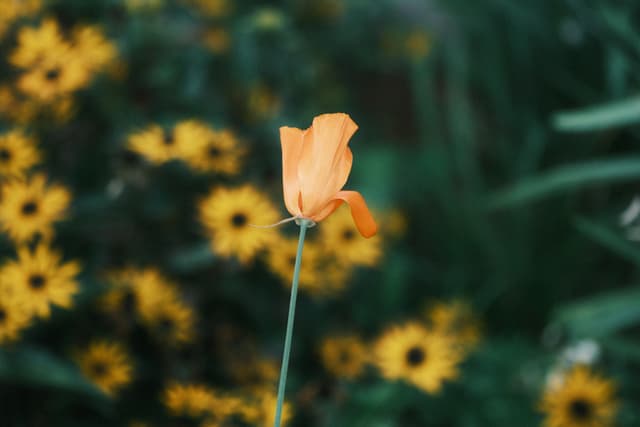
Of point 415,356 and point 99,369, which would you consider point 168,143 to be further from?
point 415,356

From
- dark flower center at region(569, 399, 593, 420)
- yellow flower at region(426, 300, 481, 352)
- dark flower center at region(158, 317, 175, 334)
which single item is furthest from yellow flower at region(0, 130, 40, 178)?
dark flower center at region(569, 399, 593, 420)

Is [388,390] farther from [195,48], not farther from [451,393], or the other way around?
[195,48]

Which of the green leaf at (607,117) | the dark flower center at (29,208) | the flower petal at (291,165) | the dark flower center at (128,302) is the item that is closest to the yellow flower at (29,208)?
the dark flower center at (29,208)

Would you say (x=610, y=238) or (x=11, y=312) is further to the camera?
(x=610, y=238)

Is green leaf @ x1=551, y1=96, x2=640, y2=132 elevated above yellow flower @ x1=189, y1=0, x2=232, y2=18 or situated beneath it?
situated beneath

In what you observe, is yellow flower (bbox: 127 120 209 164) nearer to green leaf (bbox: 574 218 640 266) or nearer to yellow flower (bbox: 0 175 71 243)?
yellow flower (bbox: 0 175 71 243)

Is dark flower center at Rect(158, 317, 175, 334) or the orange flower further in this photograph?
dark flower center at Rect(158, 317, 175, 334)

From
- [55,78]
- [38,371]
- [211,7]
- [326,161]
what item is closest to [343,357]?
[38,371]

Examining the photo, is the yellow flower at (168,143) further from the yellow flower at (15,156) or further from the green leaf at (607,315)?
the green leaf at (607,315)
